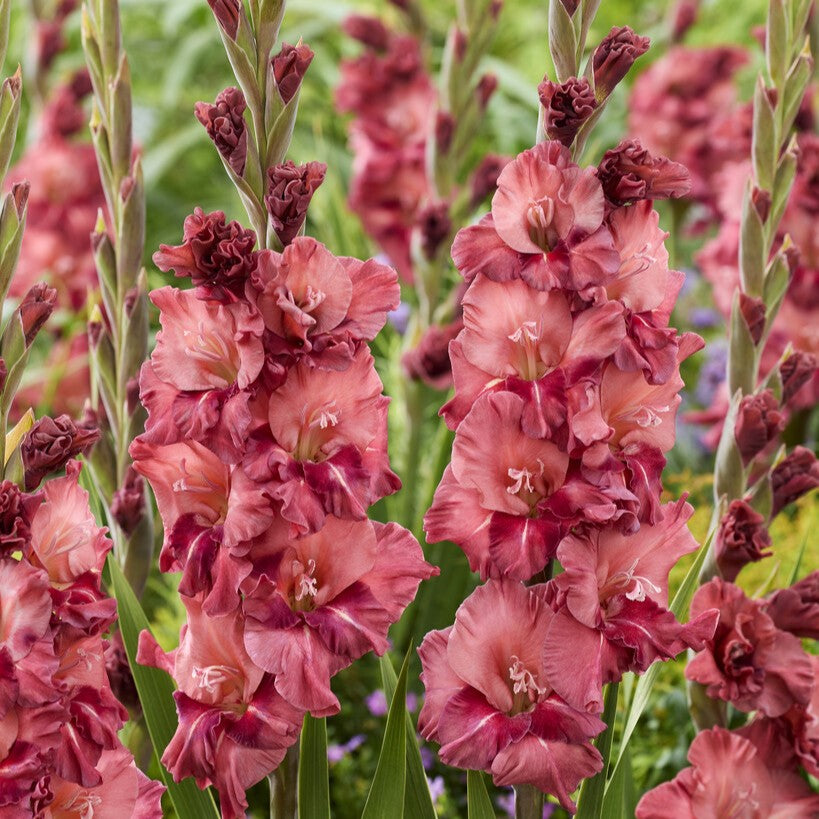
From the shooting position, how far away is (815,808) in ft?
3.39

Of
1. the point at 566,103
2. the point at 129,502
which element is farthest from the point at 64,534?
the point at 566,103

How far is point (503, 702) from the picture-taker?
0.93 m

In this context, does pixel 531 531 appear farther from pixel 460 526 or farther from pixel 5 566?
pixel 5 566

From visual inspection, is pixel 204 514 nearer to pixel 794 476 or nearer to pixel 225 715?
pixel 225 715

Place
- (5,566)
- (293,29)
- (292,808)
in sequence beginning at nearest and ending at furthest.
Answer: (5,566)
(292,808)
(293,29)

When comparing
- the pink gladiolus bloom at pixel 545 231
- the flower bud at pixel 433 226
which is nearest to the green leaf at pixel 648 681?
the pink gladiolus bloom at pixel 545 231

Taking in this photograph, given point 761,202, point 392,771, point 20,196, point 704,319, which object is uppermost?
point 20,196

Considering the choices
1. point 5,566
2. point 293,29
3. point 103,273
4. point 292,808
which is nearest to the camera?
point 5,566

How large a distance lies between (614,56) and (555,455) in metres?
0.30

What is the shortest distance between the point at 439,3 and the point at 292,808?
3512mm

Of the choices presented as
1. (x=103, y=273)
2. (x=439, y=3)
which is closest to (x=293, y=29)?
(x=439, y=3)

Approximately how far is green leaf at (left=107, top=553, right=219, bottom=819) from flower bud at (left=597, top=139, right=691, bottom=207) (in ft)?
1.70

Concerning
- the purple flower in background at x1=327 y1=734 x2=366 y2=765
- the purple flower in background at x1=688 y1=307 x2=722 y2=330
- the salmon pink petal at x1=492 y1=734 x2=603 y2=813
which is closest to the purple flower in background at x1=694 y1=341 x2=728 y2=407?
the purple flower in background at x1=688 y1=307 x2=722 y2=330

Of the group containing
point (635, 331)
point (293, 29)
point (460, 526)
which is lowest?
point (293, 29)
